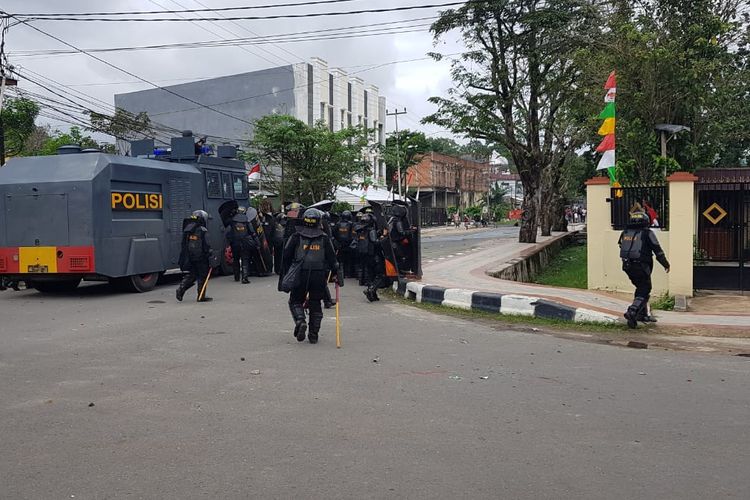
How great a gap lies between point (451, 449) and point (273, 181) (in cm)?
2894

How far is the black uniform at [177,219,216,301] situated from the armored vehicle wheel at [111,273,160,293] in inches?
68.9

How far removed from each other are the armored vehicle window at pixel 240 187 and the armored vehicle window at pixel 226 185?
24 centimetres

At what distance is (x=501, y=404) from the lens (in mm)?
5770

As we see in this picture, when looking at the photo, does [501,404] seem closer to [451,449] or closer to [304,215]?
[451,449]

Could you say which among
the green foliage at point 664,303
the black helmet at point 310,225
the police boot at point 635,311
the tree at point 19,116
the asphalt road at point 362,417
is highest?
the tree at point 19,116

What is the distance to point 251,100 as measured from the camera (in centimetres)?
4616

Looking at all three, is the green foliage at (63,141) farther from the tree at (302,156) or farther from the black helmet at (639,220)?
the black helmet at (639,220)

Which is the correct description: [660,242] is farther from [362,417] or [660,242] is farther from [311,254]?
[362,417]

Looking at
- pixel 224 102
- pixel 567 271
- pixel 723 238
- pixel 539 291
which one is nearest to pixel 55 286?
pixel 539 291

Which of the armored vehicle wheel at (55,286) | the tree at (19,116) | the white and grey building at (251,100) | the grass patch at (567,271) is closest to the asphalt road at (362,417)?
the armored vehicle wheel at (55,286)

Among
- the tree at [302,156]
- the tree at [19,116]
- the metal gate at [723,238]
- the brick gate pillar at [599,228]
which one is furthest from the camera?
the tree at [302,156]

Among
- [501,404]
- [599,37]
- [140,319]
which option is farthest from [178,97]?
[501,404]

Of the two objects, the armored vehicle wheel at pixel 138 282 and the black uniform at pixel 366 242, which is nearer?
the black uniform at pixel 366 242

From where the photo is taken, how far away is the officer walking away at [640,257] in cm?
959
